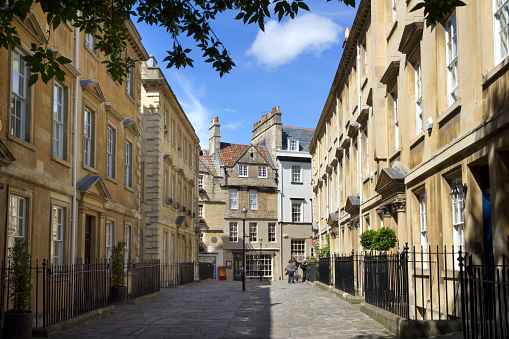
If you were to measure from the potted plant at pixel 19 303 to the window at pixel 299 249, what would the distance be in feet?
149

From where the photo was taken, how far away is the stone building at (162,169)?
2988cm

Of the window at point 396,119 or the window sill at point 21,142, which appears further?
the window at point 396,119

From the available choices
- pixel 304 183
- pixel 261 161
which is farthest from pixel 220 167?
pixel 304 183

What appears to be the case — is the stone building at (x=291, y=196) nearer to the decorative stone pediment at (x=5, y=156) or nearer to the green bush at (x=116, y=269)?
the green bush at (x=116, y=269)

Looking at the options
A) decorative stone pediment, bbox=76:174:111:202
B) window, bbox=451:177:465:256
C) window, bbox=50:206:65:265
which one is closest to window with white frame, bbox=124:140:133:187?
decorative stone pediment, bbox=76:174:111:202

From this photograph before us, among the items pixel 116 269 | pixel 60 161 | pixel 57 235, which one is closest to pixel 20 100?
pixel 60 161

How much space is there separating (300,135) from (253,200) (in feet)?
31.9

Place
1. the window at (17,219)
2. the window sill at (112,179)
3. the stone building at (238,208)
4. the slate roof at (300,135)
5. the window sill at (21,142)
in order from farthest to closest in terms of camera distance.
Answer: the slate roof at (300,135), the stone building at (238,208), the window sill at (112,179), the window at (17,219), the window sill at (21,142)

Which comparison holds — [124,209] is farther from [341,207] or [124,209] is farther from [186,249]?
[186,249]

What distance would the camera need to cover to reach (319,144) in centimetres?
4059

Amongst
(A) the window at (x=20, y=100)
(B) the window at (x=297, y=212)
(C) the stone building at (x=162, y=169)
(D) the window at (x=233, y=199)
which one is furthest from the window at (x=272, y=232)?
(A) the window at (x=20, y=100)

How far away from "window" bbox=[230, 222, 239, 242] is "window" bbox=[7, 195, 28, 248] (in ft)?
135

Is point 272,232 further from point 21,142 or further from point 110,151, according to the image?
point 21,142

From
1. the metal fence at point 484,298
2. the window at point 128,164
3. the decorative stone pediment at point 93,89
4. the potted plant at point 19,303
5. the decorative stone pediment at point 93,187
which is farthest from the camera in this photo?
the window at point 128,164
